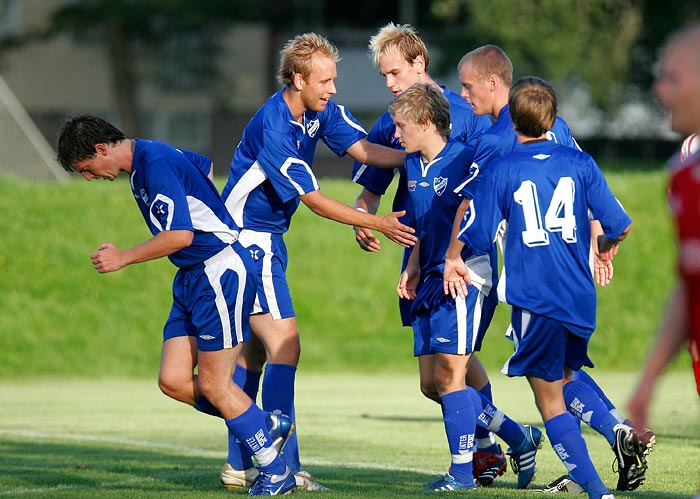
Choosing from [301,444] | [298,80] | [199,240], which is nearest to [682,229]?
[199,240]

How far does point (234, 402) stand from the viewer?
6.09 meters

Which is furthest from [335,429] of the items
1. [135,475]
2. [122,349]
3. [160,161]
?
[122,349]

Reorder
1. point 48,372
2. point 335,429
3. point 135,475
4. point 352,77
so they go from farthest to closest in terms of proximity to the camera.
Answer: point 352,77 < point 48,372 < point 335,429 < point 135,475

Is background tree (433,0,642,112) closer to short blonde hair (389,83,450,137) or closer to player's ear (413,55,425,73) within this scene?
player's ear (413,55,425,73)

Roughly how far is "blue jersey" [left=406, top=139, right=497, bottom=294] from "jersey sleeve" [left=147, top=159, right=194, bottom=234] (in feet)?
4.47

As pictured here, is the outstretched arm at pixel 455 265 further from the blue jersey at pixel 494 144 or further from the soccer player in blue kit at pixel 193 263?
the soccer player in blue kit at pixel 193 263

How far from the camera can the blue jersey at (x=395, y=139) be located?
264 inches

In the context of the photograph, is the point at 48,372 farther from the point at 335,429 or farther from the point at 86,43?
the point at 86,43

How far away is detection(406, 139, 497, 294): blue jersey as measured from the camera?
21.1 feet

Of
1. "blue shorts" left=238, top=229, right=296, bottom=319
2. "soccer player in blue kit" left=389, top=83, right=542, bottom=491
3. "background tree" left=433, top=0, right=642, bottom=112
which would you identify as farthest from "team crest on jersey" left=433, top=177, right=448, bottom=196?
"background tree" left=433, top=0, right=642, bottom=112

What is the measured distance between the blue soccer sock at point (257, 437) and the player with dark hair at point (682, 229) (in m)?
3.18

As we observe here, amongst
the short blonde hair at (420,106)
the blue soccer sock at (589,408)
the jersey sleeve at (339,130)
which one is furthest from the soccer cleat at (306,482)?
the short blonde hair at (420,106)

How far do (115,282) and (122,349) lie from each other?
1461 millimetres

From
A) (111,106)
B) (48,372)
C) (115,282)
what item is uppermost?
(111,106)
